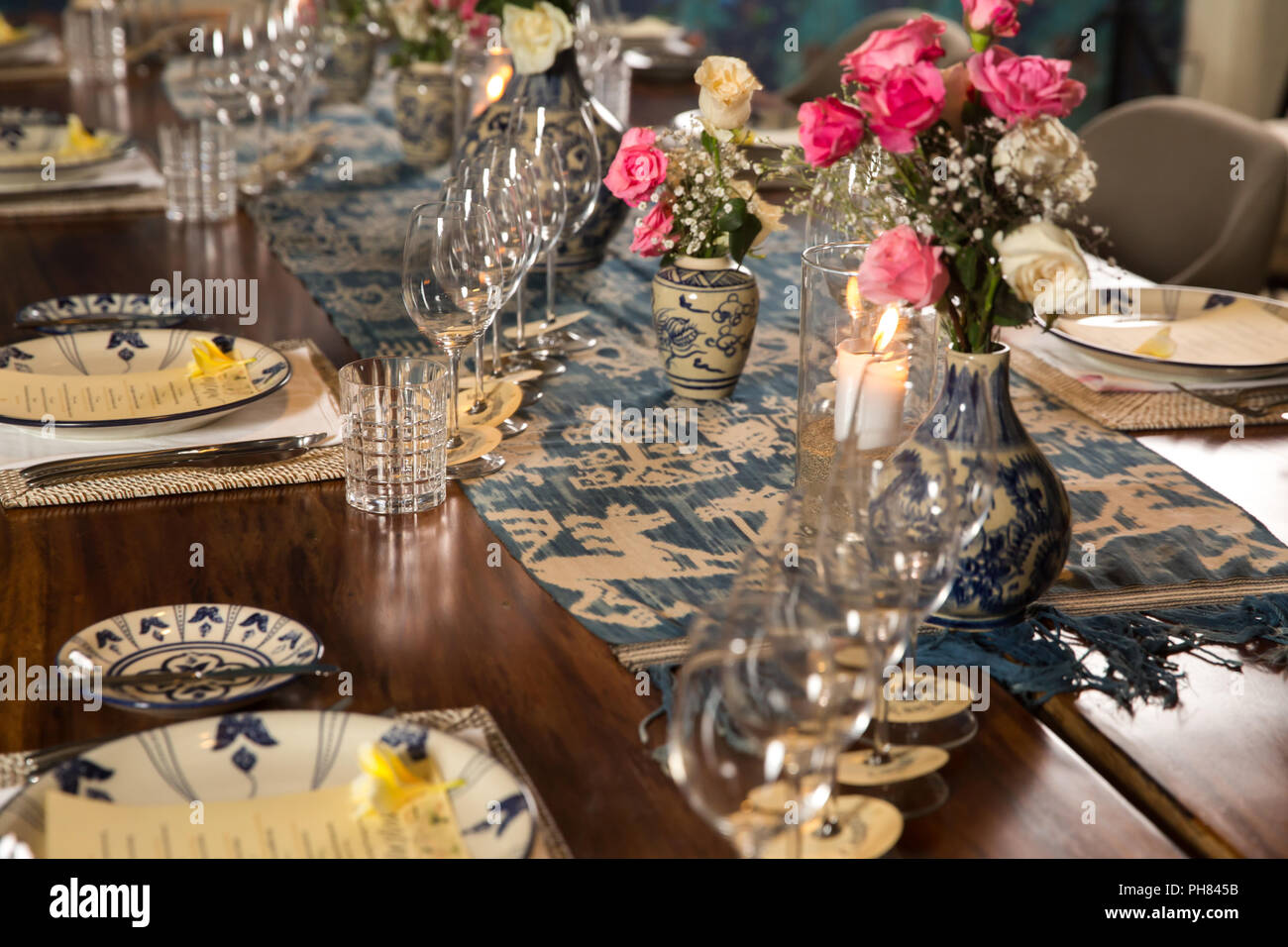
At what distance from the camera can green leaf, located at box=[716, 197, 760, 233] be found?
1335mm

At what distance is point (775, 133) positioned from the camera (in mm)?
2377

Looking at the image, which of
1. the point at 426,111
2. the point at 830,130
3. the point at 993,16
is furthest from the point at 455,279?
the point at 426,111

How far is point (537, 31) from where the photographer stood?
1.70 meters

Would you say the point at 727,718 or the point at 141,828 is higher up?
the point at 727,718

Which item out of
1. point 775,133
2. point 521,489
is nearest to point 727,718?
point 521,489

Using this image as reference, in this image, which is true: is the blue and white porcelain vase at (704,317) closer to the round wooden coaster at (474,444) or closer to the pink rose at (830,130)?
the round wooden coaster at (474,444)

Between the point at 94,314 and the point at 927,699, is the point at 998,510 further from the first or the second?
the point at 94,314

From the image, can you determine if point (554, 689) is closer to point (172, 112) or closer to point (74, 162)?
point (74, 162)

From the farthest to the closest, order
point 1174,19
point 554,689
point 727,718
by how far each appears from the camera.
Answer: point 1174,19 < point 554,689 < point 727,718

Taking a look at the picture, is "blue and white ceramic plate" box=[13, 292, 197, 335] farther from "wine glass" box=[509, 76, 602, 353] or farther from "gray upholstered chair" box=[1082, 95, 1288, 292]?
"gray upholstered chair" box=[1082, 95, 1288, 292]

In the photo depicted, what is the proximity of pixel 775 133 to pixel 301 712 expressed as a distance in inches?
71.3

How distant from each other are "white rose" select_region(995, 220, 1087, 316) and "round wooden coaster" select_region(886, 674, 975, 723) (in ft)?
0.85

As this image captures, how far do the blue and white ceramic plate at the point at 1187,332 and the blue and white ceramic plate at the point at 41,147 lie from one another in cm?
156

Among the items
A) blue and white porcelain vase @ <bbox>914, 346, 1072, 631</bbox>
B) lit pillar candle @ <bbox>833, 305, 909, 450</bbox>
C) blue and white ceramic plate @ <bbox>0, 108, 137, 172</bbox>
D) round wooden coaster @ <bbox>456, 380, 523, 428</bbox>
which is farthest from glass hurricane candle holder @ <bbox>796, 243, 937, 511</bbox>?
blue and white ceramic plate @ <bbox>0, 108, 137, 172</bbox>
